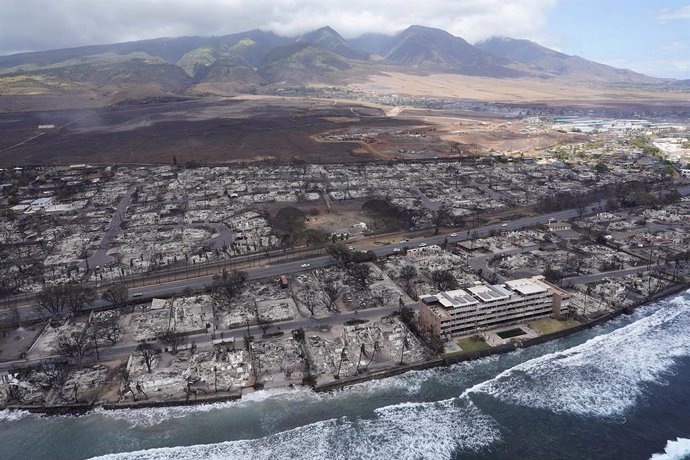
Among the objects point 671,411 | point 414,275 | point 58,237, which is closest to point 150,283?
point 58,237

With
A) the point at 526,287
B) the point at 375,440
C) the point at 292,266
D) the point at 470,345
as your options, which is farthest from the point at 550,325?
the point at 292,266

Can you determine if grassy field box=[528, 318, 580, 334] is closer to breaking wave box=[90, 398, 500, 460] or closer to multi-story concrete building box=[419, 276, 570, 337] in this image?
multi-story concrete building box=[419, 276, 570, 337]

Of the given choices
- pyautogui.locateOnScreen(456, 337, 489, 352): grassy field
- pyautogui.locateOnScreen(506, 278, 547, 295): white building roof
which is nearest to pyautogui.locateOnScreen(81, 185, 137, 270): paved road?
pyautogui.locateOnScreen(456, 337, 489, 352): grassy field

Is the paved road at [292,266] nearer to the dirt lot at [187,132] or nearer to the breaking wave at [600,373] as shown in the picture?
the breaking wave at [600,373]

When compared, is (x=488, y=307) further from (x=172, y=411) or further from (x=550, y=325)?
(x=172, y=411)

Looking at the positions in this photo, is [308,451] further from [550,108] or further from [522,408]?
[550,108]

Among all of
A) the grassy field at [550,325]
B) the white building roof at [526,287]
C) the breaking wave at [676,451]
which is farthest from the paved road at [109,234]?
the breaking wave at [676,451]
